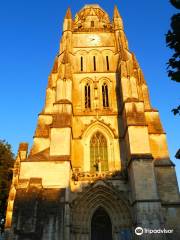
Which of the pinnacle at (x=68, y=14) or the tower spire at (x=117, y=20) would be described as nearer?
the tower spire at (x=117, y=20)

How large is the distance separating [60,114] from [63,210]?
241 inches

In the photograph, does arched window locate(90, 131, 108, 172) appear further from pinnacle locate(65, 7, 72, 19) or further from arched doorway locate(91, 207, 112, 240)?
pinnacle locate(65, 7, 72, 19)

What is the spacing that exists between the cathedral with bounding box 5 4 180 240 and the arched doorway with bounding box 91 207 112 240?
0.05 metres

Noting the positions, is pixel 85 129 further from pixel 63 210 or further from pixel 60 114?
pixel 63 210

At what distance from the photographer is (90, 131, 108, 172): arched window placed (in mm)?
17391

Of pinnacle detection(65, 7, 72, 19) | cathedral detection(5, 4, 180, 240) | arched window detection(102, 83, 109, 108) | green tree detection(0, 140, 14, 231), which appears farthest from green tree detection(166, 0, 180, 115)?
pinnacle detection(65, 7, 72, 19)

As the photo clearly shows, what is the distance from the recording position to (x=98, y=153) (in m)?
18.0

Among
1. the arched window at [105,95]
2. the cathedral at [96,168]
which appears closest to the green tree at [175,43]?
the cathedral at [96,168]

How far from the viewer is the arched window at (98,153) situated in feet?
57.1

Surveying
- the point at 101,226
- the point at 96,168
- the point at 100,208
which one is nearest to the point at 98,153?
the point at 96,168

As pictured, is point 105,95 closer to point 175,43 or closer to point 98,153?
point 98,153

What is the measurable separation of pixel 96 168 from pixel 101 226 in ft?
11.4

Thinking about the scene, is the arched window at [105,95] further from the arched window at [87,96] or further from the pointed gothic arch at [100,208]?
the pointed gothic arch at [100,208]

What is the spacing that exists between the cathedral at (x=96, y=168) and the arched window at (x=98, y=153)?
0.21ft
